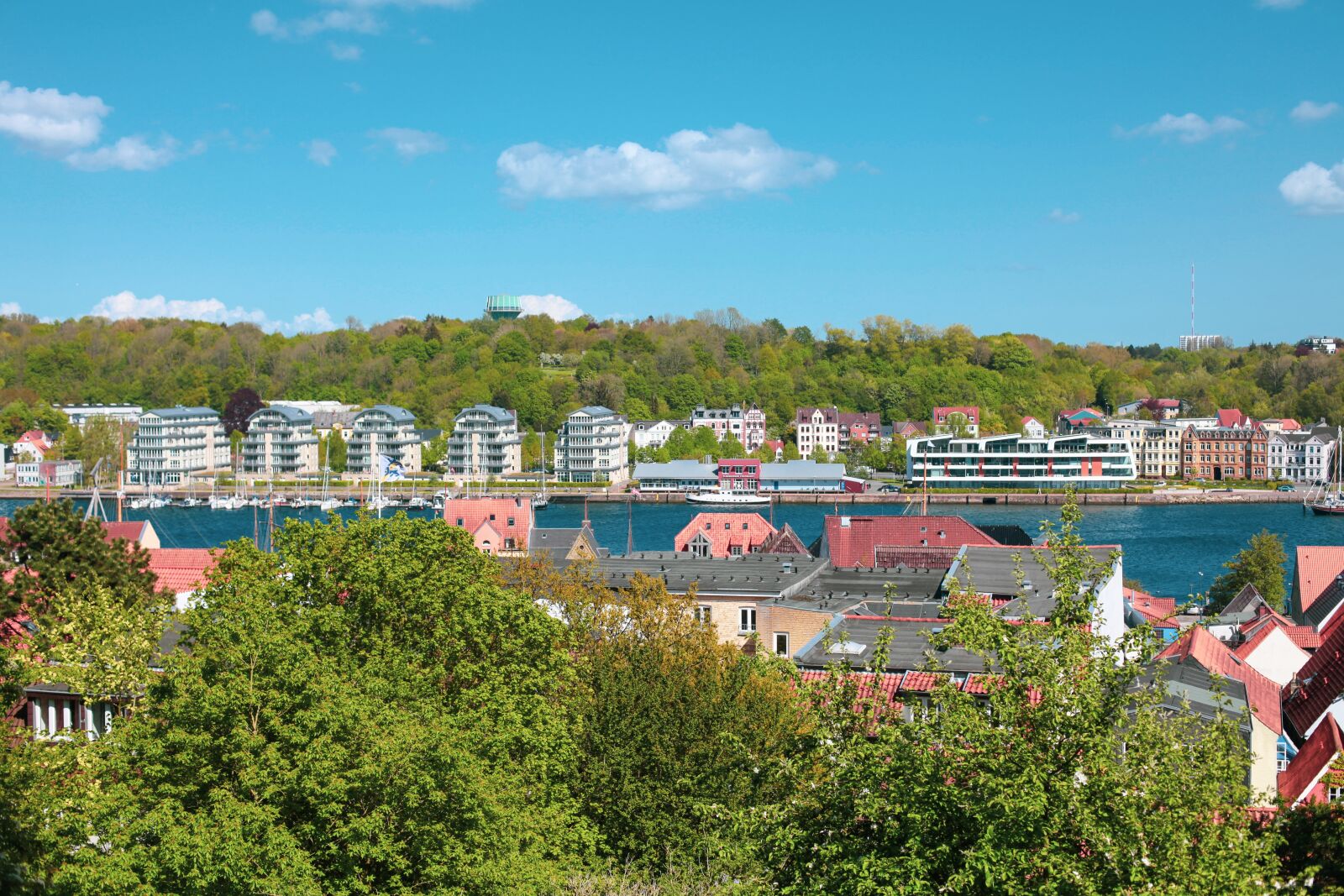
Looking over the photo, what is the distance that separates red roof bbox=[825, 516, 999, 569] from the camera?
25188 mm

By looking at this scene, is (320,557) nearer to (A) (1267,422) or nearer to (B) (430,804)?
(B) (430,804)

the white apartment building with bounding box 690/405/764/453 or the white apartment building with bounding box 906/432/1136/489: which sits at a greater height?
the white apartment building with bounding box 690/405/764/453

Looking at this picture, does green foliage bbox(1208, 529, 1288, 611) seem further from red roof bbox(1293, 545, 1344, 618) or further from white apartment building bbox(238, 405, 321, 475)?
white apartment building bbox(238, 405, 321, 475)

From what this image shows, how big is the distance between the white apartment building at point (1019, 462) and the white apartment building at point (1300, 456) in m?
8.50

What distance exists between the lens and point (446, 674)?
8.99m

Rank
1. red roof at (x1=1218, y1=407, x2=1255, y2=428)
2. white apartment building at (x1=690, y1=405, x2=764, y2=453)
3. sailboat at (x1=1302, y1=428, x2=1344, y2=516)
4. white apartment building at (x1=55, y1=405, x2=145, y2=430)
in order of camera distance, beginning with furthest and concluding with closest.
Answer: white apartment building at (x1=55, y1=405, x2=145, y2=430)
white apartment building at (x1=690, y1=405, x2=764, y2=453)
red roof at (x1=1218, y1=407, x2=1255, y2=428)
sailboat at (x1=1302, y1=428, x2=1344, y2=516)

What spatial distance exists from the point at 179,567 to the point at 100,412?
71831mm

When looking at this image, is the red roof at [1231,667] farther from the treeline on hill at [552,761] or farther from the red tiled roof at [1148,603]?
the red tiled roof at [1148,603]

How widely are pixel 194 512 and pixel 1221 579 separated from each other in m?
47.9

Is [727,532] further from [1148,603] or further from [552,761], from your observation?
[552,761]

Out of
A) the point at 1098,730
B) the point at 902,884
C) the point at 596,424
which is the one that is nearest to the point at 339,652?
the point at 902,884

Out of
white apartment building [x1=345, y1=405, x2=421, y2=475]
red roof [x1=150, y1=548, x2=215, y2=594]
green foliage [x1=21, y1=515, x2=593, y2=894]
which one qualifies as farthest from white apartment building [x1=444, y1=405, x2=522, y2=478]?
green foliage [x1=21, y1=515, x2=593, y2=894]

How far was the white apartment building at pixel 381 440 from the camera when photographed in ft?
232

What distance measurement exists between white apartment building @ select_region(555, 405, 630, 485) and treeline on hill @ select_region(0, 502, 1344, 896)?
5600cm
